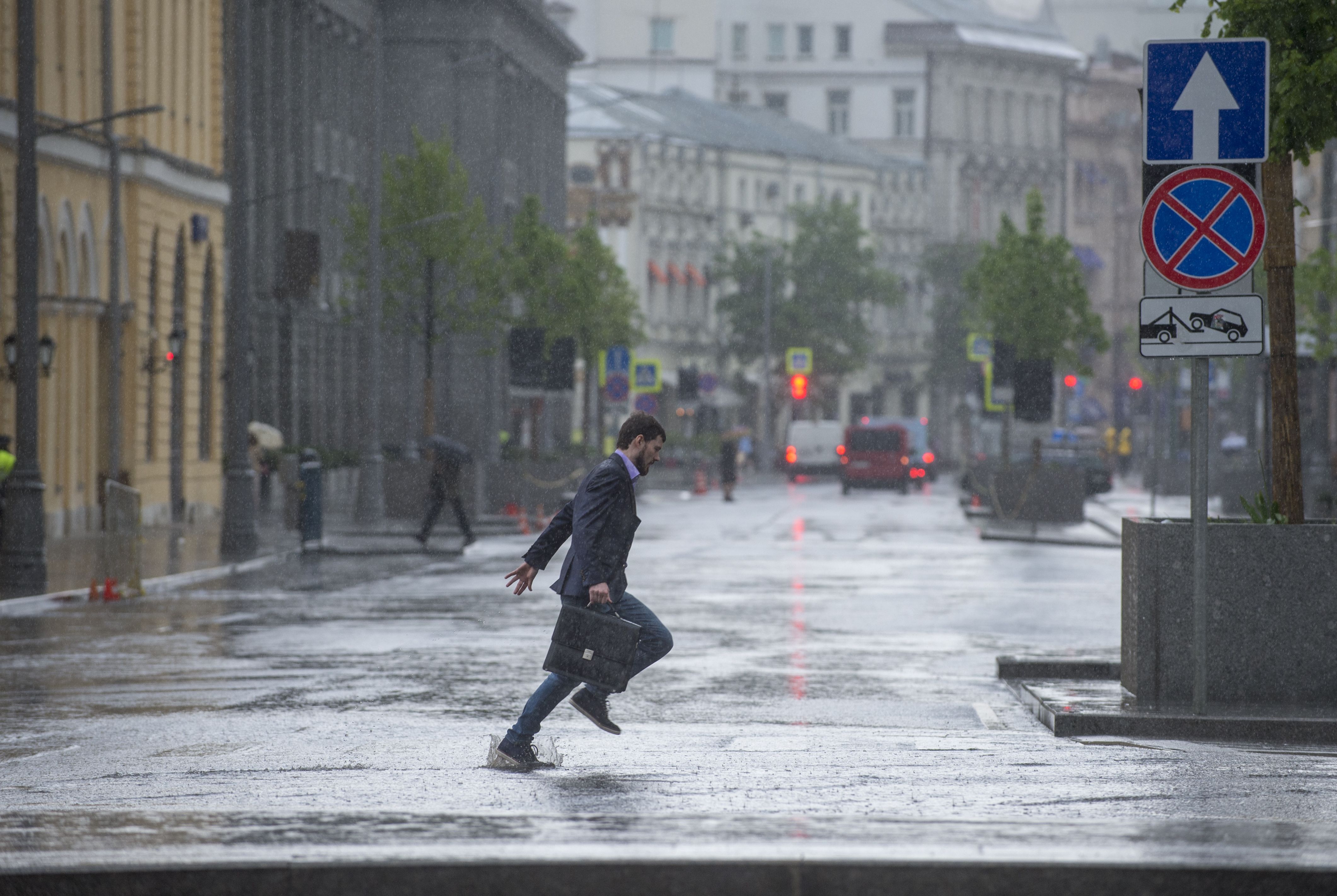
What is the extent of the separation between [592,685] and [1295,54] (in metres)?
6.06

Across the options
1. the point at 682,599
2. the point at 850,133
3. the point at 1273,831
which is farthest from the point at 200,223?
the point at 850,133

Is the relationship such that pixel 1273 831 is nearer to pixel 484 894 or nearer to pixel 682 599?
pixel 484 894

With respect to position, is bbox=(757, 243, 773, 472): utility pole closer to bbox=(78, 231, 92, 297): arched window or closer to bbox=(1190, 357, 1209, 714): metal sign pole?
bbox=(78, 231, 92, 297): arched window

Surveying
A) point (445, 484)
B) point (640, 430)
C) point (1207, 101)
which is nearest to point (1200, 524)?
point (1207, 101)

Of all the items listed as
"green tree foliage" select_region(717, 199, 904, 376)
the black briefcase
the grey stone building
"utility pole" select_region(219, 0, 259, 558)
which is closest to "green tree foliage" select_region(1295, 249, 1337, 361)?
the grey stone building

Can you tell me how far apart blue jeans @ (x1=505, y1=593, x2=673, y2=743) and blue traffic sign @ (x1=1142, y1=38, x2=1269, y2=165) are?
345cm

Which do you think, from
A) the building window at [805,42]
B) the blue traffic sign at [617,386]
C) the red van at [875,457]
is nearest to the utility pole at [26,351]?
the blue traffic sign at [617,386]

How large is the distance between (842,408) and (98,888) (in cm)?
10706

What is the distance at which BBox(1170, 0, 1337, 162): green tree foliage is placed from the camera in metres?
14.0

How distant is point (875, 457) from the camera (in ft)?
215

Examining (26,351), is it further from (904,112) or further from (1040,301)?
(904,112)

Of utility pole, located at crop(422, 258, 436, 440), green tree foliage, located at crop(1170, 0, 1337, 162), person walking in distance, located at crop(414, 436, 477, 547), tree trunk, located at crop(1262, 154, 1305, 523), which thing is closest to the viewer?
tree trunk, located at crop(1262, 154, 1305, 523)

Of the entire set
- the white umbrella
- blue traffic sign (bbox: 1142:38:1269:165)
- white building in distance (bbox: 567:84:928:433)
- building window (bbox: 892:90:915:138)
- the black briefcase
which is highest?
building window (bbox: 892:90:915:138)

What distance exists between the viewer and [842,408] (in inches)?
4491
